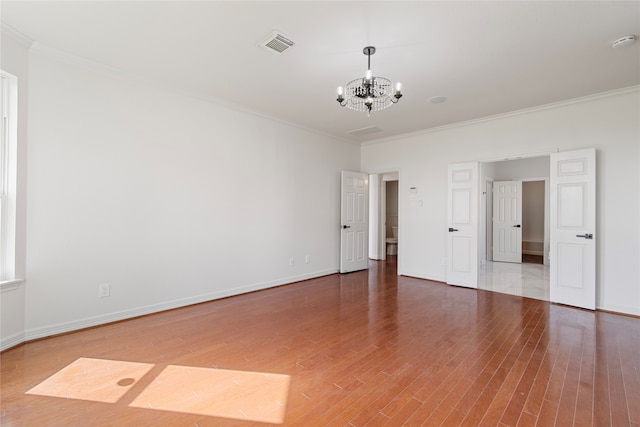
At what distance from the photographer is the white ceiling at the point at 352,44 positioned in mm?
2348

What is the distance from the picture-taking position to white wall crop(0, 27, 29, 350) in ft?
8.56

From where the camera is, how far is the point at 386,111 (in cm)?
464

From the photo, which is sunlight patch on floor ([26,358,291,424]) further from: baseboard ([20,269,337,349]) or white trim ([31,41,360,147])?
white trim ([31,41,360,147])

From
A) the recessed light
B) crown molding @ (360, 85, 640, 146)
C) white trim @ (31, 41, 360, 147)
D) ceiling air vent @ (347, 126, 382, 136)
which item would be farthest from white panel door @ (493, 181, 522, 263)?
white trim @ (31, 41, 360, 147)

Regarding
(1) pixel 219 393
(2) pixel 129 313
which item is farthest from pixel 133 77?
(1) pixel 219 393

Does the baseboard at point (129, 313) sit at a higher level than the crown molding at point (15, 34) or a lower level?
lower

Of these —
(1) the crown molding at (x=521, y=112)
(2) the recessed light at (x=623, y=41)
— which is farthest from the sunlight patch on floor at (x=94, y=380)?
(1) the crown molding at (x=521, y=112)

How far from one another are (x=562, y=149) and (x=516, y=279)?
2701 mm

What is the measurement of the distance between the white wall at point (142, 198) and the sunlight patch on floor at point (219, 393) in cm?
162

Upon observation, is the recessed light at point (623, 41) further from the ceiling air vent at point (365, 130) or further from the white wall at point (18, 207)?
the white wall at point (18, 207)

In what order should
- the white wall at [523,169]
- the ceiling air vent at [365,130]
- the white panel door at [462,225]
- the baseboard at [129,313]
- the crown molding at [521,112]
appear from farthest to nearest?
1. the white wall at [523,169]
2. the ceiling air vent at [365,130]
3. the white panel door at [462,225]
4. the crown molding at [521,112]
5. the baseboard at [129,313]

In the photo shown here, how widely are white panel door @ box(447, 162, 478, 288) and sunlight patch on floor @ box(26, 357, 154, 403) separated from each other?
15.7 feet

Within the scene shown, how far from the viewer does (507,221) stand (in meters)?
7.66

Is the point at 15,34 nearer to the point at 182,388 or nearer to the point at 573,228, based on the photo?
the point at 182,388
